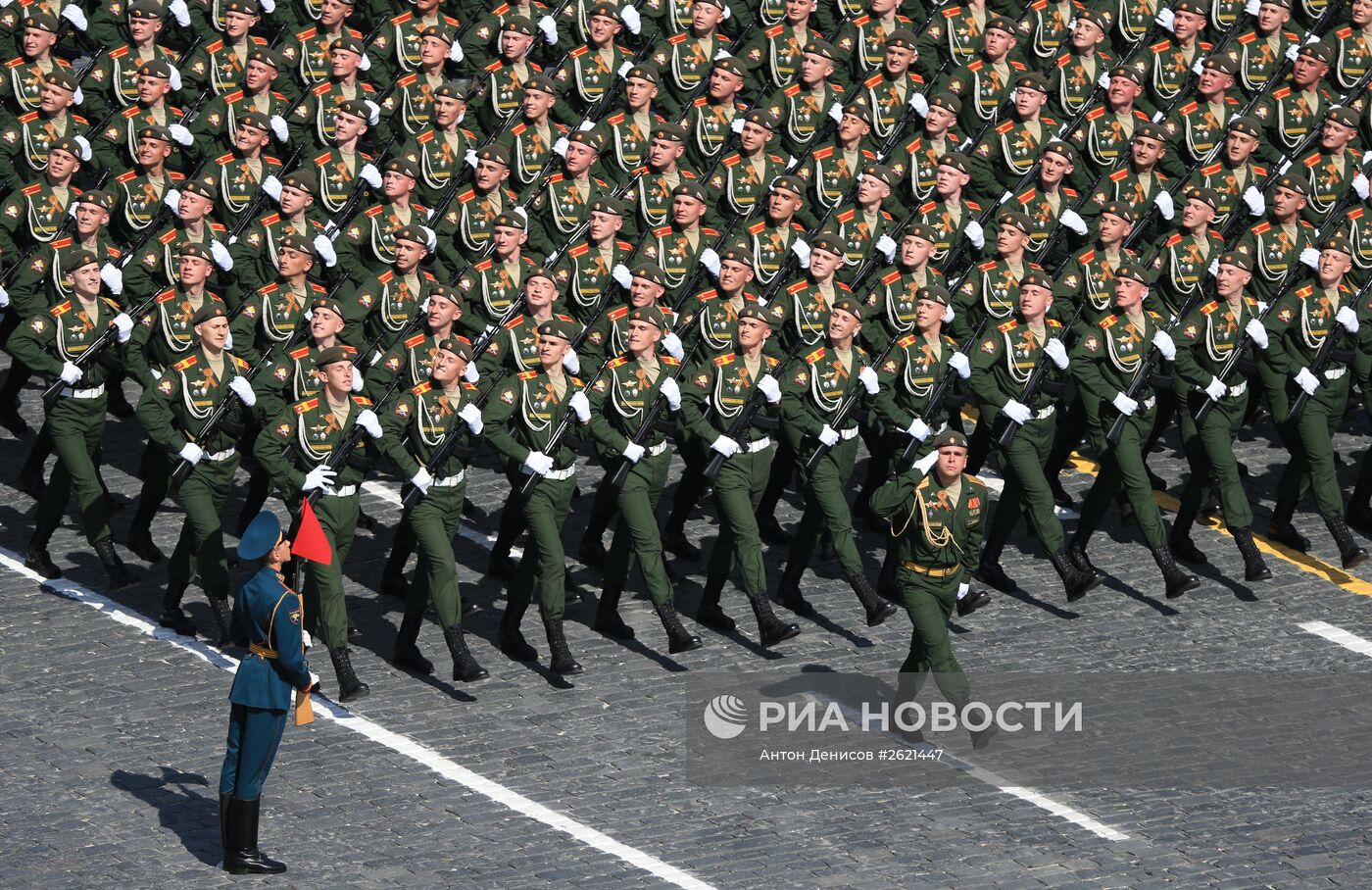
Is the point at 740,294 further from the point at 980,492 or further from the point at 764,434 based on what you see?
the point at 980,492

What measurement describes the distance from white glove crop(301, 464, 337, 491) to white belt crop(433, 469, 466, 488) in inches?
29.0

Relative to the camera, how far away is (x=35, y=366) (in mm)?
20484

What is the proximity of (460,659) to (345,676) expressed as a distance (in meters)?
0.78

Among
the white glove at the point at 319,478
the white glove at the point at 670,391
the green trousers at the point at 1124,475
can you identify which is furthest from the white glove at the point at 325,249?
the green trousers at the point at 1124,475

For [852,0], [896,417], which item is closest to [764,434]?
[896,417]

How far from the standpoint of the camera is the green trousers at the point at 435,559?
752 inches

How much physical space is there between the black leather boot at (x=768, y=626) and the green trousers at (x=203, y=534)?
3616mm

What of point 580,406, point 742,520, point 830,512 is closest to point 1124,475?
point 830,512

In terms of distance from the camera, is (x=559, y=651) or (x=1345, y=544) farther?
(x=1345, y=544)

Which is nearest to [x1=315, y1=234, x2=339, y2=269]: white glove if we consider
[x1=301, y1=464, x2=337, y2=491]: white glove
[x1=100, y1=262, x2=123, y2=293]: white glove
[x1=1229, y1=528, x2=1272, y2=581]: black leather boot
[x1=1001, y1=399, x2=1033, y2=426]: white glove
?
[x1=100, y1=262, x2=123, y2=293]: white glove

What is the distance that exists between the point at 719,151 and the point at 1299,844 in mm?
9528

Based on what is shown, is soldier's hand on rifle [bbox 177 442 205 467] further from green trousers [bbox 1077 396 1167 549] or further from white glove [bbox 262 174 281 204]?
green trousers [bbox 1077 396 1167 549]

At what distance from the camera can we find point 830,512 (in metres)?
20.0

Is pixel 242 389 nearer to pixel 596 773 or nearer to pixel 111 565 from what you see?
pixel 111 565
